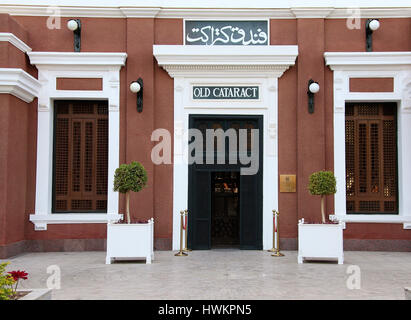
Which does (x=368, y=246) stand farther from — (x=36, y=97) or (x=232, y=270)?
(x=36, y=97)

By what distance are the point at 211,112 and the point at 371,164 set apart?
14.1 feet

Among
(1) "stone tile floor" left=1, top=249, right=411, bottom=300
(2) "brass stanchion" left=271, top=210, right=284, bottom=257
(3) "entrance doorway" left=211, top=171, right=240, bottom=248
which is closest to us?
(1) "stone tile floor" left=1, top=249, right=411, bottom=300

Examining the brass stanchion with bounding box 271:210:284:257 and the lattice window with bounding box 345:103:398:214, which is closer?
the brass stanchion with bounding box 271:210:284:257

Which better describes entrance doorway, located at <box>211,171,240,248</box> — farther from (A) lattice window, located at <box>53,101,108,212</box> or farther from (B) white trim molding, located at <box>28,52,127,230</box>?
(A) lattice window, located at <box>53,101,108,212</box>

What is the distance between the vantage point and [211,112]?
39.4 ft

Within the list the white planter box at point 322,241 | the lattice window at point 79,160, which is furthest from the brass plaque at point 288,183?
the lattice window at point 79,160

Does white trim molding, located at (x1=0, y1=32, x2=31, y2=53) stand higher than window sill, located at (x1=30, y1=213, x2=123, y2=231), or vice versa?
white trim molding, located at (x1=0, y1=32, x2=31, y2=53)

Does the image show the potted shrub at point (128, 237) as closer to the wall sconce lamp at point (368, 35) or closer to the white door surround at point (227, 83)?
the white door surround at point (227, 83)

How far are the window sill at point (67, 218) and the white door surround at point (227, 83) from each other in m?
1.66

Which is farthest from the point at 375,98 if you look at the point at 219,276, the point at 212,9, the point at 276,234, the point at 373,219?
the point at 219,276

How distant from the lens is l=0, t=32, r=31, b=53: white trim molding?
10.7 meters

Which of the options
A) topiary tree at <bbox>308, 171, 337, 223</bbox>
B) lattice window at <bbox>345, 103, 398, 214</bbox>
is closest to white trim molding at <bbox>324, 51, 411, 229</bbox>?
lattice window at <bbox>345, 103, 398, 214</bbox>

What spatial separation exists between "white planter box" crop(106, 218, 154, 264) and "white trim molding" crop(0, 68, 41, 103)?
3.85 metres

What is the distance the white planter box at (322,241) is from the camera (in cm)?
1004
